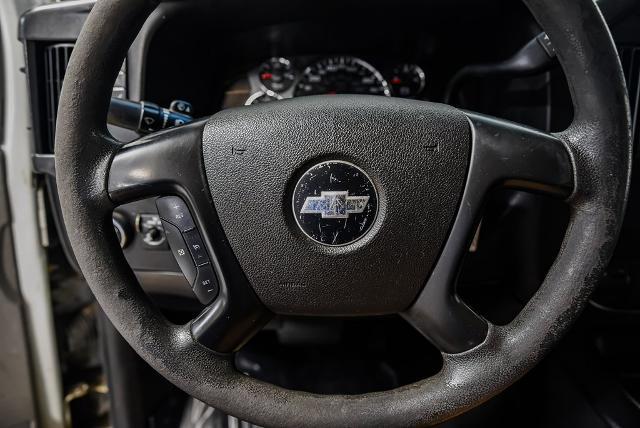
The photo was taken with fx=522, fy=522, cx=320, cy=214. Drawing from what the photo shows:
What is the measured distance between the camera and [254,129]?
499mm

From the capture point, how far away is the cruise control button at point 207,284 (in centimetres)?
52

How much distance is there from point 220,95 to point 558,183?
0.61 metres

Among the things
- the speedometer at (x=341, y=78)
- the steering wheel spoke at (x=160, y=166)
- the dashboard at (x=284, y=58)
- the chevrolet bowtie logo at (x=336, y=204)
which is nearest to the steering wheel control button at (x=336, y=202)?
the chevrolet bowtie logo at (x=336, y=204)

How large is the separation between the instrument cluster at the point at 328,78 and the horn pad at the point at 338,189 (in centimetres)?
36

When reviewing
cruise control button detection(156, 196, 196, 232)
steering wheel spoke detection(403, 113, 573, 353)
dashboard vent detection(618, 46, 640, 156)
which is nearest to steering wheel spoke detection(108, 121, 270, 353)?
cruise control button detection(156, 196, 196, 232)

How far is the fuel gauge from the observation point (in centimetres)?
87

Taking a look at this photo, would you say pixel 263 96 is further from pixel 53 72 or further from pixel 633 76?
pixel 633 76

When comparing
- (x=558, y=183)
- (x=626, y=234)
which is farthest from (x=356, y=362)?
(x=558, y=183)

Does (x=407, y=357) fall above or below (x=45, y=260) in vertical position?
below

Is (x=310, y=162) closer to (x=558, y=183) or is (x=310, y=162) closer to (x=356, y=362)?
(x=558, y=183)

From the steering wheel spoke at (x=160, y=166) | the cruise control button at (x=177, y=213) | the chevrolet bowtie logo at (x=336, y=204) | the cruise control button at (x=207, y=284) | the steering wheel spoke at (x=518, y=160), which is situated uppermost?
the steering wheel spoke at (x=518, y=160)

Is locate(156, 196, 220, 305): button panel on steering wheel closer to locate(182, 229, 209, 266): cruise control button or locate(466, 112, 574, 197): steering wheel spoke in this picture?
locate(182, 229, 209, 266): cruise control button

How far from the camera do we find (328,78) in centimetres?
85

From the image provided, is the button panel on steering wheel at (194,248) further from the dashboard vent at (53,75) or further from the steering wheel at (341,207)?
the dashboard vent at (53,75)
